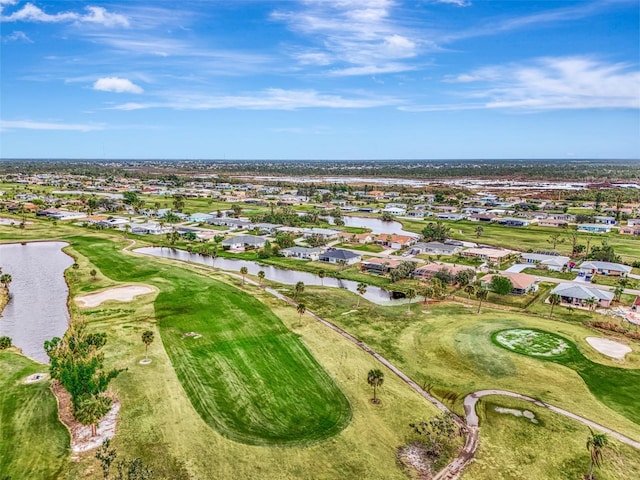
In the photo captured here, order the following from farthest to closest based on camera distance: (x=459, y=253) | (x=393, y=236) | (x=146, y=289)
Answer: (x=393, y=236) < (x=459, y=253) < (x=146, y=289)

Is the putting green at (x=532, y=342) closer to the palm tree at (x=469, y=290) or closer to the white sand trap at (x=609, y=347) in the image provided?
the white sand trap at (x=609, y=347)

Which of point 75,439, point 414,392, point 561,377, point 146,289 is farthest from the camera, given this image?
point 146,289

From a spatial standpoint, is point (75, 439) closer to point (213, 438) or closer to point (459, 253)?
point (213, 438)

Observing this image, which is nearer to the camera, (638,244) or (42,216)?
(638,244)

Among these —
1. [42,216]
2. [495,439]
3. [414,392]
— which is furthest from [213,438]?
[42,216]

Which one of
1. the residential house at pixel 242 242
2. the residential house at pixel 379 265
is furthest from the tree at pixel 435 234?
the residential house at pixel 242 242
